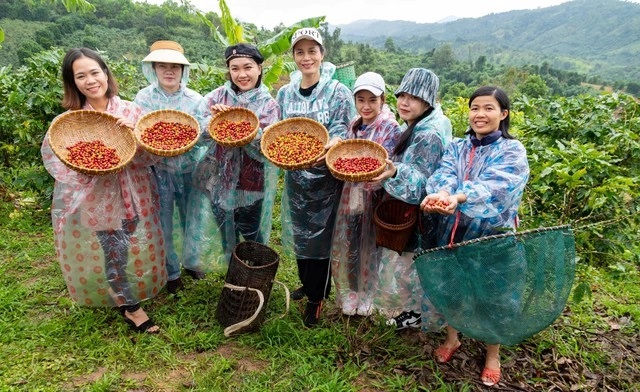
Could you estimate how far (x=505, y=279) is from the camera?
2217 millimetres

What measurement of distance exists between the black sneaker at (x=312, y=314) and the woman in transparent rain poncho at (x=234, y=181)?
2.20 ft

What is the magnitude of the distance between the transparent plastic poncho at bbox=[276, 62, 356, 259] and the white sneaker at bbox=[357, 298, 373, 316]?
45 cm

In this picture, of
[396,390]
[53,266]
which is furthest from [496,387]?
[53,266]

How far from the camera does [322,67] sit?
313cm

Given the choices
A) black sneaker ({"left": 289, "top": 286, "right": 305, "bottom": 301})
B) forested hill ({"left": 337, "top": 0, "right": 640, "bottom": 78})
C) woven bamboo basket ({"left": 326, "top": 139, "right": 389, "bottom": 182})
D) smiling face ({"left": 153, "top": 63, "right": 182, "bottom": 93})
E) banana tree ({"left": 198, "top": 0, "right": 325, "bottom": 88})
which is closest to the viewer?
woven bamboo basket ({"left": 326, "top": 139, "right": 389, "bottom": 182})

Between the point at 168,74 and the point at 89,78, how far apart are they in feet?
1.87

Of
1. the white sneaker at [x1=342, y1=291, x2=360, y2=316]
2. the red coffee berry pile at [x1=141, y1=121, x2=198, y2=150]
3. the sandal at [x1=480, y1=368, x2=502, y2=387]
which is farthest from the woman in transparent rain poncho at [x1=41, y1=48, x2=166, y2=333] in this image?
the sandal at [x1=480, y1=368, x2=502, y2=387]

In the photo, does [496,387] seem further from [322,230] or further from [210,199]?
[210,199]

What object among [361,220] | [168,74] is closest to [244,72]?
[168,74]

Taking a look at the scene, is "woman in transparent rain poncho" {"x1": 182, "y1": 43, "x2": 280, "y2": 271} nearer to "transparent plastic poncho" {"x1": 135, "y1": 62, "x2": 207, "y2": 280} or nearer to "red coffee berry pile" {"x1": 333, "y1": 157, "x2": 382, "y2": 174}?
"transparent plastic poncho" {"x1": 135, "y1": 62, "x2": 207, "y2": 280}

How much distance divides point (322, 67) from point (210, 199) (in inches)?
50.3

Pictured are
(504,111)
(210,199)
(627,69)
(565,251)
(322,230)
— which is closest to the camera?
(565,251)

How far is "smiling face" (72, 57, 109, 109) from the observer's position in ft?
8.97

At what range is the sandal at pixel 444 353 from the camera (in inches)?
113
